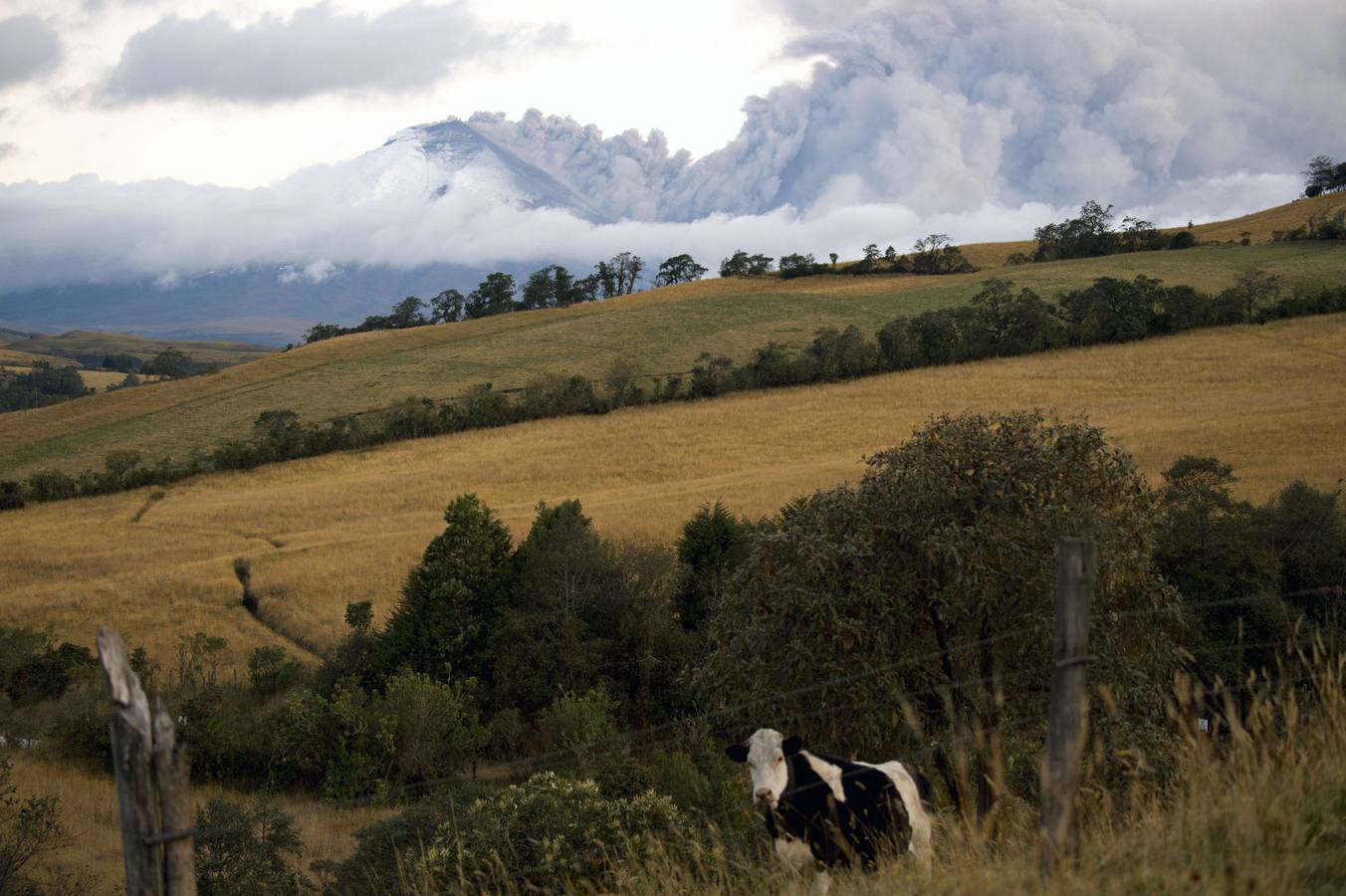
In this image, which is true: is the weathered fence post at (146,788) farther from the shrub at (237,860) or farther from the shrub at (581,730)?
the shrub at (581,730)

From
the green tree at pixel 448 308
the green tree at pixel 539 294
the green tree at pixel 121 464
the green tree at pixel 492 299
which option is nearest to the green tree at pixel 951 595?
the green tree at pixel 121 464

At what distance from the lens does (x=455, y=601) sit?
31875 millimetres

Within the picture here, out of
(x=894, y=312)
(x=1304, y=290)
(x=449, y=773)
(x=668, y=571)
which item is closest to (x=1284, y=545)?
(x=668, y=571)

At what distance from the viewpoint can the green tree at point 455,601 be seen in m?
31.2

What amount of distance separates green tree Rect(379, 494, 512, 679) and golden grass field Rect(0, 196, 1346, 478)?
200 ft

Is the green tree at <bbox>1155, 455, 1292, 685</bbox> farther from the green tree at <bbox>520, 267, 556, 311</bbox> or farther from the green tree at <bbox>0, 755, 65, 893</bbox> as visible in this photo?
the green tree at <bbox>520, 267, 556, 311</bbox>

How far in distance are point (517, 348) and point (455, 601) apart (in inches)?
3271

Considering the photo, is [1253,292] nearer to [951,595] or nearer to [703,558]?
[703,558]

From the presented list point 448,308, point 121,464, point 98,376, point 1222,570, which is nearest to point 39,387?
point 98,376

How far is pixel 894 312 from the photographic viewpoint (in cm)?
10788

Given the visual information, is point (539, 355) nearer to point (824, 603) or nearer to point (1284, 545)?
point (1284, 545)

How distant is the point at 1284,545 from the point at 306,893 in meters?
28.3

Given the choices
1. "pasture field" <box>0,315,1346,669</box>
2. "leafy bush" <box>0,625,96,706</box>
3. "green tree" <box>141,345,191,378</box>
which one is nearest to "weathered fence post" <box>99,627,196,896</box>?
"leafy bush" <box>0,625,96,706</box>

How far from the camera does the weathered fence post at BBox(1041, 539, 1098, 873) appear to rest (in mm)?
5227
